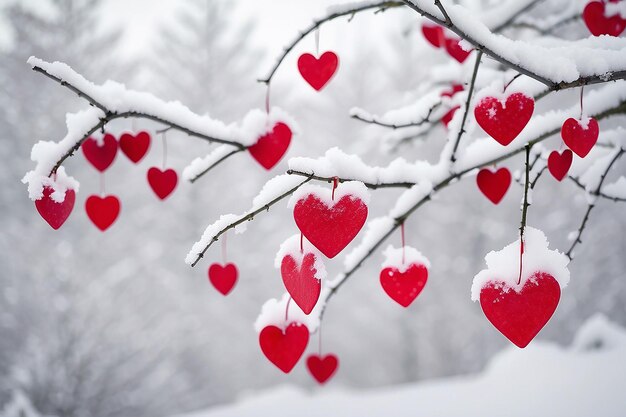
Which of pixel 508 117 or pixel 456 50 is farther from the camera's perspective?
pixel 456 50

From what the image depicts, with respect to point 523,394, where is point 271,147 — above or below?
above

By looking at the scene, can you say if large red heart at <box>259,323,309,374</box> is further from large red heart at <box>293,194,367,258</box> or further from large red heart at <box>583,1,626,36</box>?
large red heart at <box>583,1,626,36</box>

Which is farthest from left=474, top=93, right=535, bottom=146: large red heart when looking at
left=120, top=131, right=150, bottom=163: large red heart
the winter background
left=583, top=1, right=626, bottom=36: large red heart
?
the winter background

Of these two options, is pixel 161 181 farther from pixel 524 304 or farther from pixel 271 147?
pixel 524 304

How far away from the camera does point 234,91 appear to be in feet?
33.8

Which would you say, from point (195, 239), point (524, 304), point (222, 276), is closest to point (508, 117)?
point (524, 304)

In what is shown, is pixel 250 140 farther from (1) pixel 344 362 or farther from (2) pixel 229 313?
(1) pixel 344 362

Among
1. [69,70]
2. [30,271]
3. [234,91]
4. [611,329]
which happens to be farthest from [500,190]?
[234,91]

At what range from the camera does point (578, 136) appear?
887 mm

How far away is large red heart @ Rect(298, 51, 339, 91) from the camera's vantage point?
1.23 metres

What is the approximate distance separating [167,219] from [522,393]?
899 cm

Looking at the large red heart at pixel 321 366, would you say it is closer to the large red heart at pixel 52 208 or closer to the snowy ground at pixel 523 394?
the large red heart at pixel 52 208

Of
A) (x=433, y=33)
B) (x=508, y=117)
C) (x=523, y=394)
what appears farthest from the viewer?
(x=523, y=394)

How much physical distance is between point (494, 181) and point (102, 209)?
113cm
